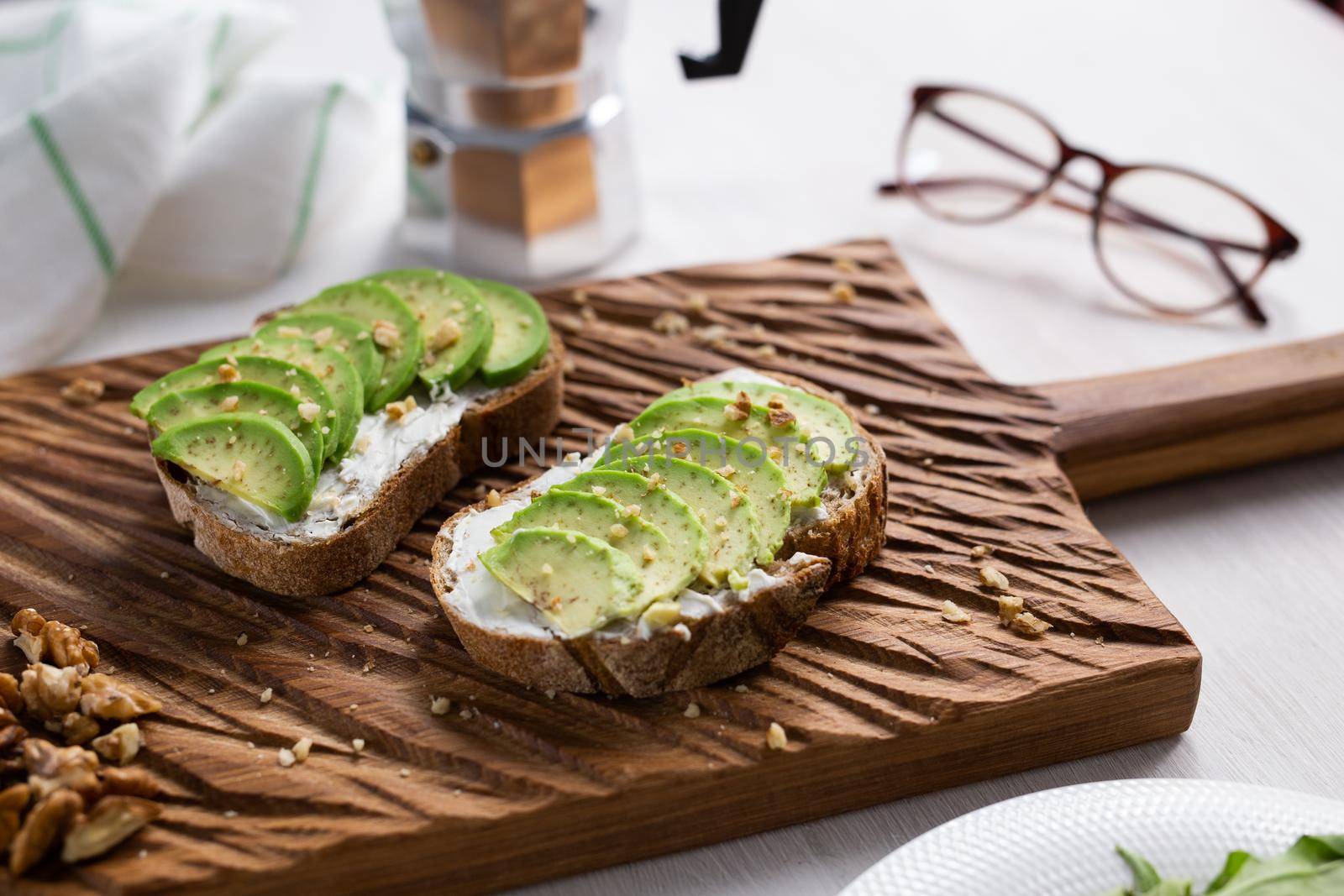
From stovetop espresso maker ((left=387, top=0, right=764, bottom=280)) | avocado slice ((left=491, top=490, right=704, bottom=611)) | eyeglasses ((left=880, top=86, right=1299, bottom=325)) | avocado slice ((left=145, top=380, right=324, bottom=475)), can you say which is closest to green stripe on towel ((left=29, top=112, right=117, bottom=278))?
stovetop espresso maker ((left=387, top=0, right=764, bottom=280))

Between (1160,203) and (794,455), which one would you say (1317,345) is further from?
(794,455)

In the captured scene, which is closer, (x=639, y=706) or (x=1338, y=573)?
(x=639, y=706)

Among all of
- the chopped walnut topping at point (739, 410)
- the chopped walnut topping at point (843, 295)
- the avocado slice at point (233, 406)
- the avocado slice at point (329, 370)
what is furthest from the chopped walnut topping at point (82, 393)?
the chopped walnut topping at point (843, 295)

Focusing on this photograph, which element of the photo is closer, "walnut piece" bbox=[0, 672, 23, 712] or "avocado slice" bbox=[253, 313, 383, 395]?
"walnut piece" bbox=[0, 672, 23, 712]

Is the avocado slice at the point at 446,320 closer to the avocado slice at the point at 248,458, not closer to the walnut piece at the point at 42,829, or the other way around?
the avocado slice at the point at 248,458

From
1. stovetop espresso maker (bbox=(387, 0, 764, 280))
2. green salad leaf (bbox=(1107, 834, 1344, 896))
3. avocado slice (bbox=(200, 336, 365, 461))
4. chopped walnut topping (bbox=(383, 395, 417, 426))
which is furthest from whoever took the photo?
stovetop espresso maker (bbox=(387, 0, 764, 280))

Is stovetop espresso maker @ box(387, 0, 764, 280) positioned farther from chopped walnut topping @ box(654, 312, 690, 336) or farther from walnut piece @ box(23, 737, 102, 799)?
walnut piece @ box(23, 737, 102, 799)

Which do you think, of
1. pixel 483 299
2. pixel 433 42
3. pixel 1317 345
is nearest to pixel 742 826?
pixel 483 299
